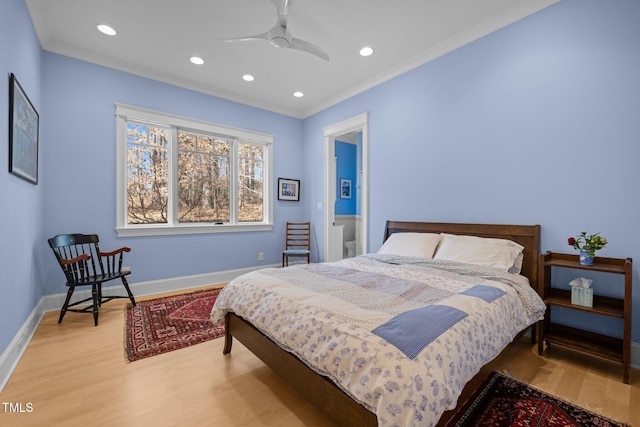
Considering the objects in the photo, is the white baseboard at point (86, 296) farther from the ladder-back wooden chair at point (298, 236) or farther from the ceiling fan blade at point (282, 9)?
the ceiling fan blade at point (282, 9)

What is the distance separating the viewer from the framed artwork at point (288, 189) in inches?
194

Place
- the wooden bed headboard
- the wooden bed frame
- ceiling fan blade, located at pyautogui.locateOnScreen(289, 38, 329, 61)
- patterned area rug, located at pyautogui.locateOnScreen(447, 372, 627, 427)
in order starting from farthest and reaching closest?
ceiling fan blade, located at pyautogui.locateOnScreen(289, 38, 329, 61) → the wooden bed headboard → patterned area rug, located at pyautogui.locateOnScreen(447, 372, 627, 427) → the wooden bed frame

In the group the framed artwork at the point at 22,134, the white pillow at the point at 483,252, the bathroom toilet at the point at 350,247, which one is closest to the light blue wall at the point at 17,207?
the framed artwork at the point at 22,134

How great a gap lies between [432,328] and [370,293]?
0.54 m

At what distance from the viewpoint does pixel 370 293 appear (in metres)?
1.74

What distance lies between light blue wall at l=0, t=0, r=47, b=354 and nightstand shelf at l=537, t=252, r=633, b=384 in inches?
149

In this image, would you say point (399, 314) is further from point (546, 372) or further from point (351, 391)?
point (546, 372)

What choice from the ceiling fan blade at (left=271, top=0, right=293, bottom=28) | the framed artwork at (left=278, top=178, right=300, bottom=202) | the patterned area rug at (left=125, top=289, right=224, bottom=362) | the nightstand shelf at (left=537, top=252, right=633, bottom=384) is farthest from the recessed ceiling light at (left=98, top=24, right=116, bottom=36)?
the nightstand shelf at (left=537, top=252, right=633, bottom=384)

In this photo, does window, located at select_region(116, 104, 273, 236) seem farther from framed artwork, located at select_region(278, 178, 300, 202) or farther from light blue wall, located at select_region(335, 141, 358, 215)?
light blue wall, located at select_region(335, 141, 358, 215)

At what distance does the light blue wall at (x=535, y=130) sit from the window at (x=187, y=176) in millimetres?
2345

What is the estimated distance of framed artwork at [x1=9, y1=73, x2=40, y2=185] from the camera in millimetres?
2035

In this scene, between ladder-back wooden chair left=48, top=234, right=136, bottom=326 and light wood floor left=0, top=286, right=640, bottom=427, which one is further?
ladder-back wooden chair left=48, top=234, right=136, bottom=326

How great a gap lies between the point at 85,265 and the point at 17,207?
904 millimetres

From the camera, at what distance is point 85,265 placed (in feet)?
9.43
